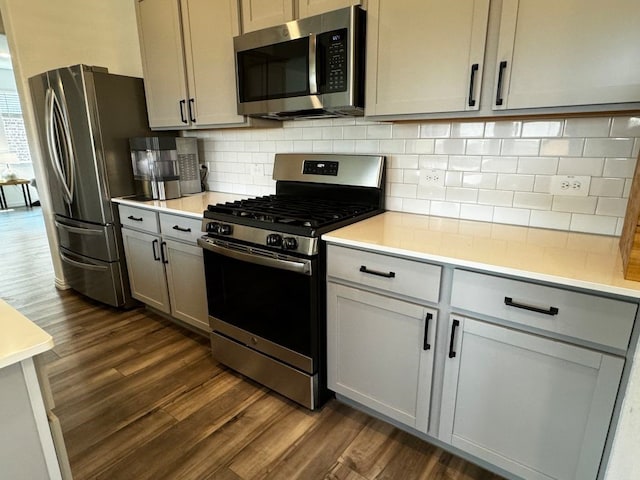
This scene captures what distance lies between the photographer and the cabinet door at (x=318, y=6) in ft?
5.64

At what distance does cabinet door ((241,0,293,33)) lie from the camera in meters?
1.92

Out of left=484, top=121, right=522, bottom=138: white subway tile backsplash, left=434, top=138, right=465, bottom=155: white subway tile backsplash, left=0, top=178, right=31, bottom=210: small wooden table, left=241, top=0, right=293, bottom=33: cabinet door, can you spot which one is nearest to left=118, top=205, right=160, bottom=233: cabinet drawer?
Answer: left=241, top=0, right=293, bottom=33: cabinet door

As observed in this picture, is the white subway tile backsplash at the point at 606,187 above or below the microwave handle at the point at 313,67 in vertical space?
below

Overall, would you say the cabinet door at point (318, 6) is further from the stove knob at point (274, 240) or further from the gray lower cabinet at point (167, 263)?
the gray lower cabinet at point (167, 263)

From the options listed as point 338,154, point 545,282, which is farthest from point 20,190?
point 545,282

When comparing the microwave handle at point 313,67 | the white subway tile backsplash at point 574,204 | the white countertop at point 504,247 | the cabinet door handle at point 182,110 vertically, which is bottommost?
the white countertop at point 504,247

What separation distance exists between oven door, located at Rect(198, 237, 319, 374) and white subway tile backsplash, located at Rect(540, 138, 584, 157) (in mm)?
1118

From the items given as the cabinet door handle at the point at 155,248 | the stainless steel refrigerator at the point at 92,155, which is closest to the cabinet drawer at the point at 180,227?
the cabinet door handle at the point at 155,248

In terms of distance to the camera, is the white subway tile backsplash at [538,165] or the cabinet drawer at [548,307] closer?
the cabinet drawer at [548,307]

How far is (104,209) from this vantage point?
2.76m

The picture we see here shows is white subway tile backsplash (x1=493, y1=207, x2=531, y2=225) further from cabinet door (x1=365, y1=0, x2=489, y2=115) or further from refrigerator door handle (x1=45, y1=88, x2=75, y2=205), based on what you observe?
refrigerator door handle (x1=45, y1=88, x2=75, y2=205)

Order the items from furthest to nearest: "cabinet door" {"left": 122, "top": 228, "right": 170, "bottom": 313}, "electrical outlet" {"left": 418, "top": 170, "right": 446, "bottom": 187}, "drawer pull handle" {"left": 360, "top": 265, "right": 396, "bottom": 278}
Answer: "cabinet door" {"left": 122, "top": 228, "right": 170, "bottom": 313}
"electrical outlet" {"left": 418, "top": 170, "right": 446, "bottom": 187}
"drawer pull handle" {"left": 360, "top": 265, "right": 396, "bottom": 278}

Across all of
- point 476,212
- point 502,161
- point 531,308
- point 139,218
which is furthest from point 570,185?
point 139,218

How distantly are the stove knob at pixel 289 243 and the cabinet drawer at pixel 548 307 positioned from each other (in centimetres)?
68
